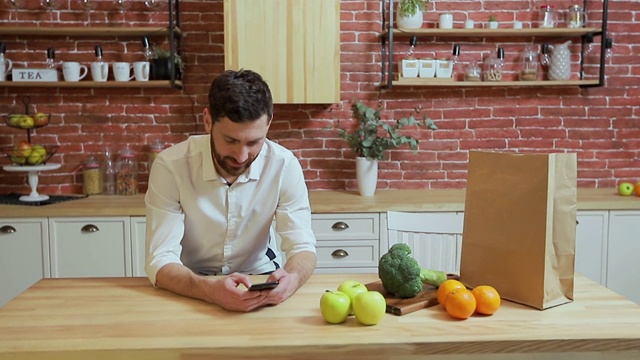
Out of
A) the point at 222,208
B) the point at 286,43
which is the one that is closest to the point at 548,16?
the point at 286,43

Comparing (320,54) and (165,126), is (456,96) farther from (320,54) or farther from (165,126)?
(165,126)

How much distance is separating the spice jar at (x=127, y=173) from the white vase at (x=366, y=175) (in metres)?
1.34

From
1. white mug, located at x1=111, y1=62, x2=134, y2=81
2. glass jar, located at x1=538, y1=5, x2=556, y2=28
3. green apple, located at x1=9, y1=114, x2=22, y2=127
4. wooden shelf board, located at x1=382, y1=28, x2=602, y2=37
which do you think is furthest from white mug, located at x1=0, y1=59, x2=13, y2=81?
glass jar, located at x1=538, y1=5, x2=556, y2=28

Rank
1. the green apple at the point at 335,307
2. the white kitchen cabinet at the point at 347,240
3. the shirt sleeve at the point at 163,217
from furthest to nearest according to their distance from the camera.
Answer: the white kitchen cabinet at the point at 347,240 < the shirt sleeve at the point at 163,217 < the green apple at the point at 335,307

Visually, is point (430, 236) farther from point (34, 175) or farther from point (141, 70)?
point (34, 175)

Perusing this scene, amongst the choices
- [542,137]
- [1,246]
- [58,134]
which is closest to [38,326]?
[1,246]

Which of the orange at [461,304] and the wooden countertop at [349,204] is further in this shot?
the wooden countertop at [349,204]

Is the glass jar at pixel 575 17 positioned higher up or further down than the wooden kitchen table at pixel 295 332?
higher up

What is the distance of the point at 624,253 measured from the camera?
3.23 metres

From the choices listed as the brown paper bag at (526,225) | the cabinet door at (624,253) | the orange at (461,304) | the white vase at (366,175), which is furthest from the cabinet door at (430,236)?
the cabinet door at (624,253)

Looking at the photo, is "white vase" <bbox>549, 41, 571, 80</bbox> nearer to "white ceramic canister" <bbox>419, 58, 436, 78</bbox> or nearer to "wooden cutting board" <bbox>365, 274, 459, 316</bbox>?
"white ceramic canister" <bbox>419, 58, 436, 78</bbox>

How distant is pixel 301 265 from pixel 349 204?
139 centimetres

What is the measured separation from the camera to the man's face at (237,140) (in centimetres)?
180

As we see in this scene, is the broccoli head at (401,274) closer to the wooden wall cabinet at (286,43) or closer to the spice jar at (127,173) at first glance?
the wooden wall cabinet at (286,43)
